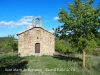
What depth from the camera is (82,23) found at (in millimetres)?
15383

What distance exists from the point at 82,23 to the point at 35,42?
44.9 feet

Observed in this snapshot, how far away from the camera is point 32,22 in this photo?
28.2 metres

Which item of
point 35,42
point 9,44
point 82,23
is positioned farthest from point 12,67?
point 9,44

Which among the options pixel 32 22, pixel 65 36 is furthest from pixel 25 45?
pixel 65 36

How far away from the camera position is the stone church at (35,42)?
27033mm

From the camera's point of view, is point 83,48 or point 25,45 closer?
point 83,48

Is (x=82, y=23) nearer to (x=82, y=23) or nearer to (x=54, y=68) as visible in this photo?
(x=82, y=23)

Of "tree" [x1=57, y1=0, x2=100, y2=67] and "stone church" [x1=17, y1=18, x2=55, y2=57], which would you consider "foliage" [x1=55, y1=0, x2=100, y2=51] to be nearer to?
"tree" [x1=57, y1=0, x2=100, y2=67]

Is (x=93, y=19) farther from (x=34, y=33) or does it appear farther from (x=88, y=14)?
(x=34, y=33)

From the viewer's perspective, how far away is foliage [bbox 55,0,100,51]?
587 inches

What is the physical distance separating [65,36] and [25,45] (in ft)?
37.8

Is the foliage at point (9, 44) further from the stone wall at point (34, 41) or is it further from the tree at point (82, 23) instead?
the tree at point (82, 23)

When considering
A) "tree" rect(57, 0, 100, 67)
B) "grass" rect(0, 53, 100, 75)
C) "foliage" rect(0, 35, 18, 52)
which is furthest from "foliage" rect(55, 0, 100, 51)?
"foliage" rect(0, 35, 18, 52)

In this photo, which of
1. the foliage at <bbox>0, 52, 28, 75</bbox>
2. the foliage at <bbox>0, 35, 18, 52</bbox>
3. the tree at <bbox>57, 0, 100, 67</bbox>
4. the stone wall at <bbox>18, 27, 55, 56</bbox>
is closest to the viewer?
the foliage at <bbox>0, 52, 28, 75</bbox>
